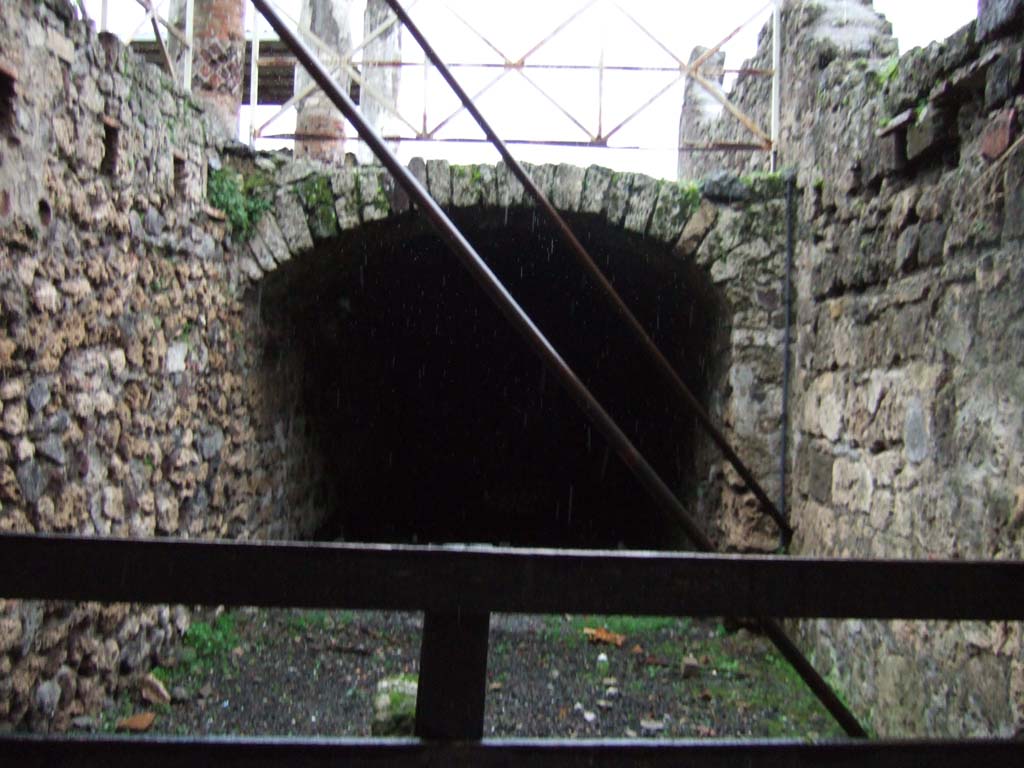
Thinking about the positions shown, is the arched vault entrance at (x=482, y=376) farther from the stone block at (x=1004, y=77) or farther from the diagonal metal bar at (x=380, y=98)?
the stone block at (x=1004, y=77)

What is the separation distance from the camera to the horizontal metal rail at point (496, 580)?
118cm

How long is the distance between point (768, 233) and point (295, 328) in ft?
9.06

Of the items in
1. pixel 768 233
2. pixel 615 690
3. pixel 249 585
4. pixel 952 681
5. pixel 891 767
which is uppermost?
pixel 768 233

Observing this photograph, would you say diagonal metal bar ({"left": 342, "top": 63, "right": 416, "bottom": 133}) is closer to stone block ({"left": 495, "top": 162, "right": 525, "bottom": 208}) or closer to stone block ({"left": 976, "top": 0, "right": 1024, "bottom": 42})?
A: stone block ({"left": 495, "top": 162, "right": 525, "bottom": 208})

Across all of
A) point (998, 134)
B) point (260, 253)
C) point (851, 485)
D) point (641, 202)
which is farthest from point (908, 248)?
point (260, 253)

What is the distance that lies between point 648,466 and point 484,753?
2.86 ft

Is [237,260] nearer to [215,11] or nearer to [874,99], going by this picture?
[215,11]

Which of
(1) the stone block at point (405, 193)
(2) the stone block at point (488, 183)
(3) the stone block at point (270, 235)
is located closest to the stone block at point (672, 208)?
(2) the stone block at point (488, 183)

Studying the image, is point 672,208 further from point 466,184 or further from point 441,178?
point 441,178

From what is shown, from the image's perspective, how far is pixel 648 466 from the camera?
191 centimetres

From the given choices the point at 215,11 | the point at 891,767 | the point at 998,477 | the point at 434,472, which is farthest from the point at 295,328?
the point at 891,767

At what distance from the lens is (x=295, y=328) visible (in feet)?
16.5

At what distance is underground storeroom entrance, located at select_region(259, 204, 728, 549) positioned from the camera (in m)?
4.99

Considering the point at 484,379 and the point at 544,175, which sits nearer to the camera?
the point at 544,175
